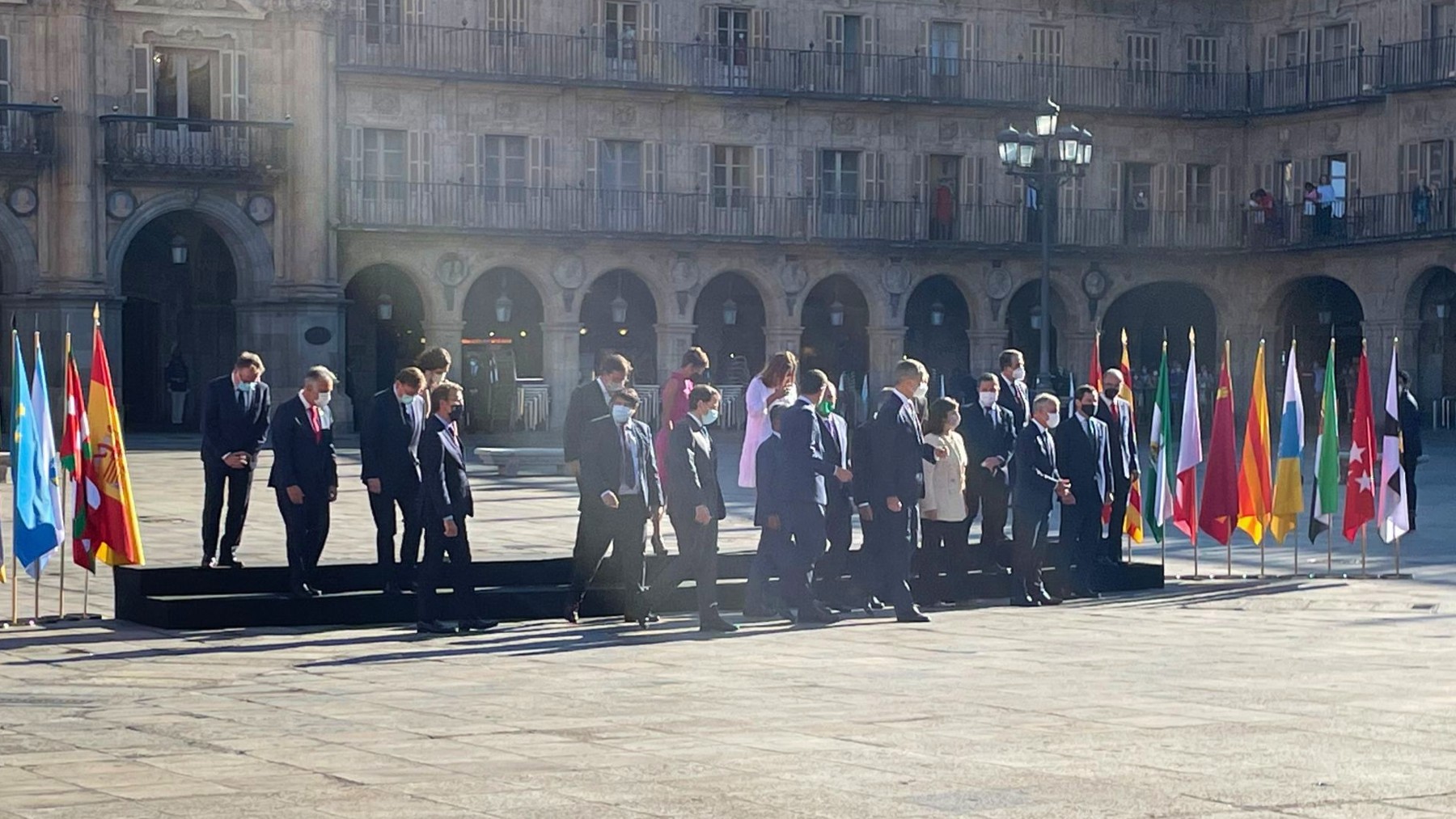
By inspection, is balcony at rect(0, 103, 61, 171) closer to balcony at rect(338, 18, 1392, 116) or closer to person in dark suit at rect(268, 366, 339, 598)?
balcony at rect(338, 18, 1392, 116)

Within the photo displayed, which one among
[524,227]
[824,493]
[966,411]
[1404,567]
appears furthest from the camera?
[524,227]

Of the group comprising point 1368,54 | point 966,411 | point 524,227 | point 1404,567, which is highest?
point 1368,54

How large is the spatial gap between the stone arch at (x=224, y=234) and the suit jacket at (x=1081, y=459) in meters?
25.3

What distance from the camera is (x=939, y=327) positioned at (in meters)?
50.0

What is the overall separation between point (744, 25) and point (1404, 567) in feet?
91.0

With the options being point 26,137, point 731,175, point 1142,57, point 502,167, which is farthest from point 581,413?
point 1142,57

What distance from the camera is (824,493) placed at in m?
16.3

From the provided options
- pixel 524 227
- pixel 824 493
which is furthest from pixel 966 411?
pixel 524 227

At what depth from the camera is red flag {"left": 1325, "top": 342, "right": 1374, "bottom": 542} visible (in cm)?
2020

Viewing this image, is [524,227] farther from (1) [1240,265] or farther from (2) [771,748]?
(2) [771,748]

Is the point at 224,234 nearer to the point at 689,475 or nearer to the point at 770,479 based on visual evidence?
the point at 770,479

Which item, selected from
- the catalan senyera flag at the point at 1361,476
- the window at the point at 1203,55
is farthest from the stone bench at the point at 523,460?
the window at the point at 1203,55

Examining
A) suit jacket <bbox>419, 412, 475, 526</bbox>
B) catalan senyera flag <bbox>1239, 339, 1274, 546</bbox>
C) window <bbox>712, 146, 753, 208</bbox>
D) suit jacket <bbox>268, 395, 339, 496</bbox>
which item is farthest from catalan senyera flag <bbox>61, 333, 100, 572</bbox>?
window <bbox>712, 146, 753, 208</bbox>

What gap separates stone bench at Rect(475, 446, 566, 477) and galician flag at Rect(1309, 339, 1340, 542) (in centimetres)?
1213
